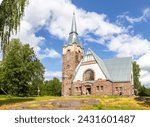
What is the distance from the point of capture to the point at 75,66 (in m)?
56.4

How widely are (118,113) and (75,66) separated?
4620 cm

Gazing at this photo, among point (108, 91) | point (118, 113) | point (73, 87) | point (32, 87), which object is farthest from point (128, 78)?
point (118, 113)

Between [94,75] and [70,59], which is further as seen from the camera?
[70,59]

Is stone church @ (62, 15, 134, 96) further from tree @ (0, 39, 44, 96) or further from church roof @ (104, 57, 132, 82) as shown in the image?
tree @ (0, 39, 44, 96)

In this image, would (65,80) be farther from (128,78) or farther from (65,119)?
(65,119)

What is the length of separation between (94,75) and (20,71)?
14396 millimetres

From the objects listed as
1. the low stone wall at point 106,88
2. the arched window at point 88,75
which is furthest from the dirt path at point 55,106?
the arched window at point 88,75

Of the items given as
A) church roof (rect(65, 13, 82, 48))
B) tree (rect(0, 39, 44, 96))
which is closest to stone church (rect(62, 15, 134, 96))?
church roof (rect(65, 13, 82, 48))

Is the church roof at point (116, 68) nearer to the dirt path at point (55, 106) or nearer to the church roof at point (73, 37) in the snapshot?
the church roof at point (73, 37)

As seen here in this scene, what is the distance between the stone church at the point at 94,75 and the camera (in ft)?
165

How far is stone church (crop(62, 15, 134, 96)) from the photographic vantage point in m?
50.3

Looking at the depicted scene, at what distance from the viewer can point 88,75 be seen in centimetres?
5272

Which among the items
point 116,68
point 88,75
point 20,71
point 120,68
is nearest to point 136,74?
point 116,68

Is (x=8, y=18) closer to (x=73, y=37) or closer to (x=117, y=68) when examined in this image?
(x=117, y=68)
